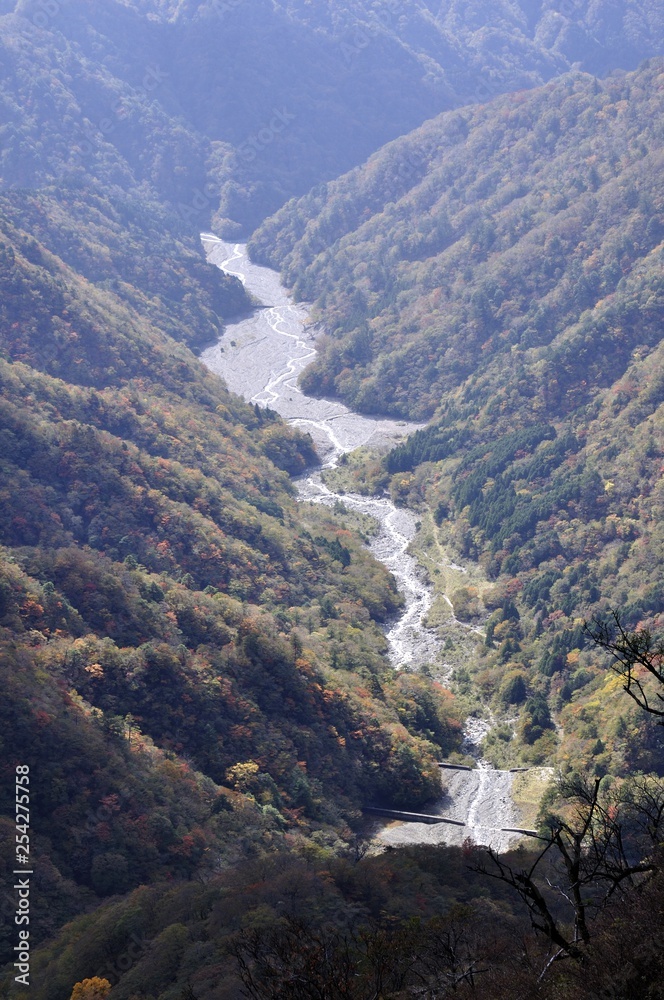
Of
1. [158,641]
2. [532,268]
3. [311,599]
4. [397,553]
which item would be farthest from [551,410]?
[158,641]

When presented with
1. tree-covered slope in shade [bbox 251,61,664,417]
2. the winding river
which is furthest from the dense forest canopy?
the winding river

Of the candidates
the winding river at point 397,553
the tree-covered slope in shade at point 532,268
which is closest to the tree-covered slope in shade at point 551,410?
the tree-covered slope in shade at point 532,268

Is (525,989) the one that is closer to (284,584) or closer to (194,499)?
(284,584)

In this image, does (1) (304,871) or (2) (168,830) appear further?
(2) (168,830)

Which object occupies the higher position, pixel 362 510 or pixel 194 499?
pixel 362 510

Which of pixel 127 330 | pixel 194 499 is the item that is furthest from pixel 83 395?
pixel 127 330

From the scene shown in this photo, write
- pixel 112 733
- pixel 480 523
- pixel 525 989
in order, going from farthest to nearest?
pixel 480 523, pixel 112 733, pixel 525 989

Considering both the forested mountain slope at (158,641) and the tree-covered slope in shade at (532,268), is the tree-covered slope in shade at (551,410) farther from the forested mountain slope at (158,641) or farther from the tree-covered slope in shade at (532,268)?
the forested mountain slope at (158,641)

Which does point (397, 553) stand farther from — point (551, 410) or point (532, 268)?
point (532, 268)
